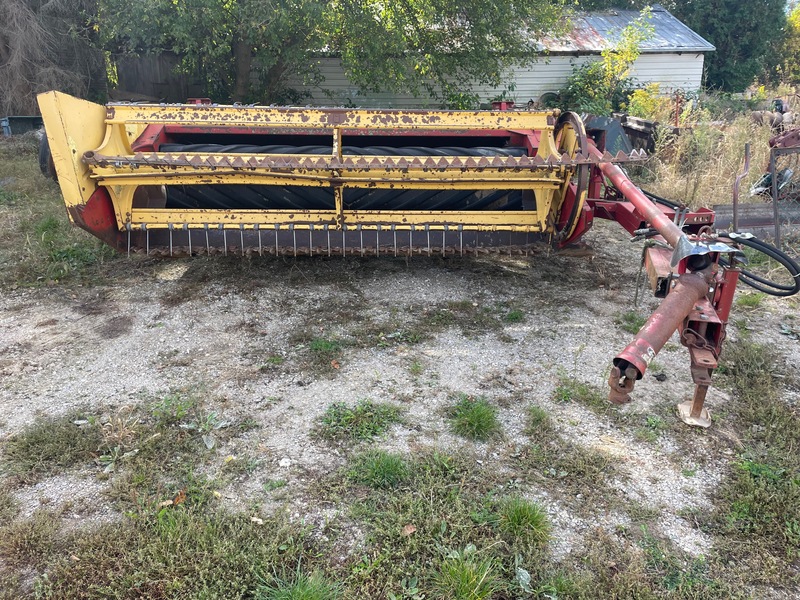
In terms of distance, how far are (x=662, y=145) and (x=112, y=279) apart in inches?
285

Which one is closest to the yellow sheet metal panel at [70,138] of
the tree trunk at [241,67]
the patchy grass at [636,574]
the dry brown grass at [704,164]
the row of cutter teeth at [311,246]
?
the row of cutter teeth at [311,246]

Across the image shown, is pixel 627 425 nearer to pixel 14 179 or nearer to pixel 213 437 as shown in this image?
pixel 213 437

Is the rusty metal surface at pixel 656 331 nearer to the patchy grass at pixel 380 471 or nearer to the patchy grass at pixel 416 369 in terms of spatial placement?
the patchy grass at pixel 380 471

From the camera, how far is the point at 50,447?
2.62m

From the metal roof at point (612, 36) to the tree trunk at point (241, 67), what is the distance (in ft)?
26.1

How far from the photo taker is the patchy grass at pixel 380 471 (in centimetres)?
250

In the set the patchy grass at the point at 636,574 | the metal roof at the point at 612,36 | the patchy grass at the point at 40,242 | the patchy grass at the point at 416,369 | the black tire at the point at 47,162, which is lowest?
the patchy grass at the point at 636,574

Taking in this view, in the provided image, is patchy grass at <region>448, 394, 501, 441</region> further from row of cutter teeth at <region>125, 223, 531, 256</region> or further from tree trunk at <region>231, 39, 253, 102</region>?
tree trunk at <region>231, 39, 253, 102</region>

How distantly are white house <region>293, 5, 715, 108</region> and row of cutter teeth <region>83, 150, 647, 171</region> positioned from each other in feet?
34.0

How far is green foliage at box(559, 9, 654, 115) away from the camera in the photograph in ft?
43.1

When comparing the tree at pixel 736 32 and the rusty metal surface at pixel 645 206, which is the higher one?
the tree at pixel 736 32

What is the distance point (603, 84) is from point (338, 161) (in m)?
12.3

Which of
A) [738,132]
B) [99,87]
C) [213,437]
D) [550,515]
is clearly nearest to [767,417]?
[550,515]

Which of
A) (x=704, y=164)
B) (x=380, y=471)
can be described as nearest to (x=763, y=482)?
(x=380, y=471)
